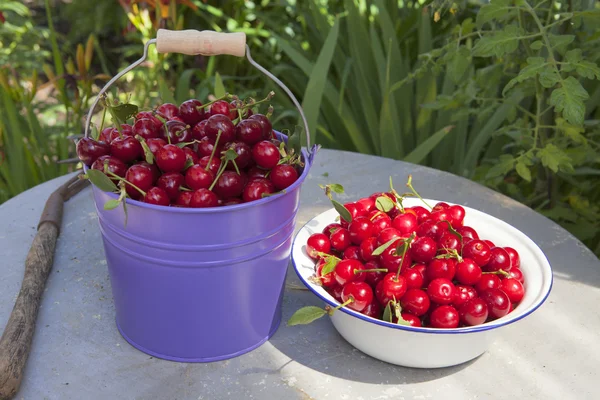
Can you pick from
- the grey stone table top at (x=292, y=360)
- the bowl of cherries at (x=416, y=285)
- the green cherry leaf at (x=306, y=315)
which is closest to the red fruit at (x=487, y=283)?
the bowl of cherries at (x=416, y=285)

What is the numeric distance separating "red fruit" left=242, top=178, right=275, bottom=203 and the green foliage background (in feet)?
1.57

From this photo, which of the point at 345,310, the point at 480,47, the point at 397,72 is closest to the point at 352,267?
the point at 345,310

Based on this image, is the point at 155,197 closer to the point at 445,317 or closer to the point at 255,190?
the point at 255,190

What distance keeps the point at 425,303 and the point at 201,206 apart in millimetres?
321

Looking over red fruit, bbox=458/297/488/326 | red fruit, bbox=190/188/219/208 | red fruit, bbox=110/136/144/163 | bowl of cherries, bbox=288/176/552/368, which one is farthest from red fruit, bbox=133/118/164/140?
red fruit, bbox=458/297/488/326

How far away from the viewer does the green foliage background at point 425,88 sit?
1.37m

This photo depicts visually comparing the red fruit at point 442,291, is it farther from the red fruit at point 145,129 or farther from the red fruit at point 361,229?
the red fruit at point 145,129

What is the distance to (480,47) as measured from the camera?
1.24 m

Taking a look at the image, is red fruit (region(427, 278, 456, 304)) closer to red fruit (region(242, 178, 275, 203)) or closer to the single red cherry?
red fruit (region(242, 178, 275, 203))

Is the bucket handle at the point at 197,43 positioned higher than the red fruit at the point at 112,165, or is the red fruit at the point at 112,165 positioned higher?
the bucket handle at the point at 197,43

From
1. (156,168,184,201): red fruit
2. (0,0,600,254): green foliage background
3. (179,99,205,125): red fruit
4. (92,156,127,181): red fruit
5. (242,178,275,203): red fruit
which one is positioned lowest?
(0,0,600,254): green foliage background

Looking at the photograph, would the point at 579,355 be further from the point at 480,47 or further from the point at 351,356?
the point at 480,47

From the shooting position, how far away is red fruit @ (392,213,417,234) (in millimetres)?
979

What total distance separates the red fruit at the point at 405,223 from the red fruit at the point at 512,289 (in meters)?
0.15
